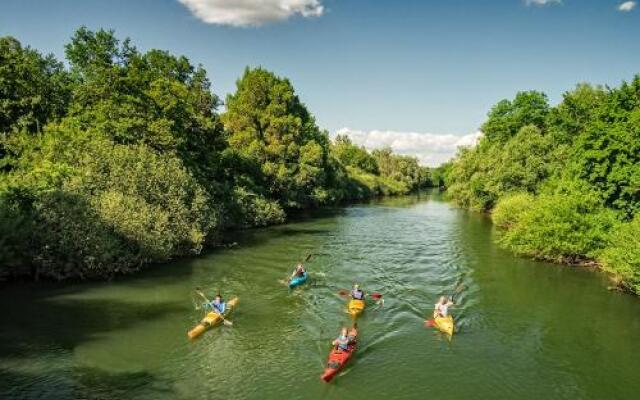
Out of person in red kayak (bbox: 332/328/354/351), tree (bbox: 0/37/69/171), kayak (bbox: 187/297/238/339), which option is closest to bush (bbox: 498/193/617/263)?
person in red kayak (bbox: 332/328/354/351)

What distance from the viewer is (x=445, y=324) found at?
24953 mm

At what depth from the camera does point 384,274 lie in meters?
36.5

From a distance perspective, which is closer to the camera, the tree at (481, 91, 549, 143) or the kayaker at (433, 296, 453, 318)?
the kayaker at (433, 296, 453, 318)

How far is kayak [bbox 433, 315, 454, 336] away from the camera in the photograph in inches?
→ 966

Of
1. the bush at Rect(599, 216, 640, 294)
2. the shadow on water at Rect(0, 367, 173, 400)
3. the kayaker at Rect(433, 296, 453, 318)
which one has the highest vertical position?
the bush at Rect(599, 216, 640, 294)

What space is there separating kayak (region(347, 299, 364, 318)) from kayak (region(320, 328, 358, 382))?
16.2ft

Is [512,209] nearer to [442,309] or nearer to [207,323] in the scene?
[442,309]

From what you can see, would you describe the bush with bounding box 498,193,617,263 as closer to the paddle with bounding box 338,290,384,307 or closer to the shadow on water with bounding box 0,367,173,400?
the paddle with bounding box 338,290,384,307

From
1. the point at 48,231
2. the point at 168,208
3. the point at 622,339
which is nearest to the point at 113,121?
the point at 168,208

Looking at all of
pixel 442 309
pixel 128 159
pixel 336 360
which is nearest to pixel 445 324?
pixel 442 309

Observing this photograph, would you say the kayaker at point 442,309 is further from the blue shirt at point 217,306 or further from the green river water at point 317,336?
the blue shirt at point 217,306

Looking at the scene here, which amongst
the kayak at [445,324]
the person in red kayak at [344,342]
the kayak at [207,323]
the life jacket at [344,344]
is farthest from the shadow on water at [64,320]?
the kayak at [445,324]

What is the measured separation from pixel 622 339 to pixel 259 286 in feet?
67.8

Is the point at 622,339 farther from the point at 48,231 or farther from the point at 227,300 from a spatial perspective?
the point at 48,231
